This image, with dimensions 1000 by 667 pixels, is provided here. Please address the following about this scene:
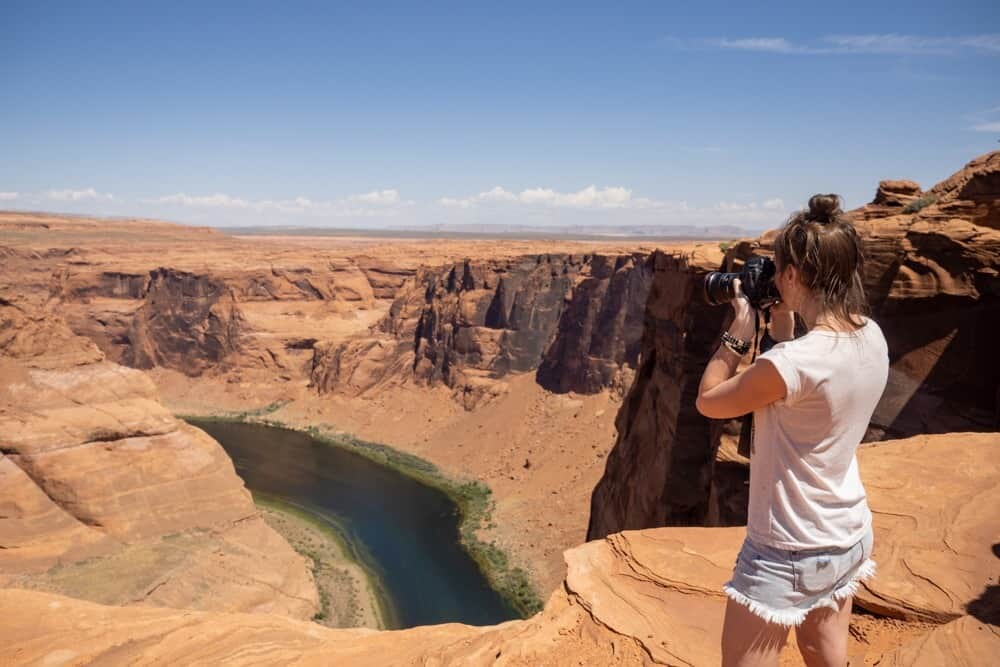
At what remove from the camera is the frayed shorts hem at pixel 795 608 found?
3.01 m

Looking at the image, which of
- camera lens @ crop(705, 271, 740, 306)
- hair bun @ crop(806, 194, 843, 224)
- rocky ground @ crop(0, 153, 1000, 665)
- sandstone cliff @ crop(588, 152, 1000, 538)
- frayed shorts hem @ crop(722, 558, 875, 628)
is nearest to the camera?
hair bun @ crop(806, 194, 843, 224)

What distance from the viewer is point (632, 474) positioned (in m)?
20.9

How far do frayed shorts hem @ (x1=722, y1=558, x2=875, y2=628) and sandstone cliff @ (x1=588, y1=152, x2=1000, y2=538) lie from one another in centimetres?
1088

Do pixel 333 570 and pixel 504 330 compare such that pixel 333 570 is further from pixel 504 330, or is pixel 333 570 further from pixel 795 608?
pixel 795 608

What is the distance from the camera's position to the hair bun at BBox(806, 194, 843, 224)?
289cm

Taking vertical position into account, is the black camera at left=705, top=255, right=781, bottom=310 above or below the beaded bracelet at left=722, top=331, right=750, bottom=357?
above

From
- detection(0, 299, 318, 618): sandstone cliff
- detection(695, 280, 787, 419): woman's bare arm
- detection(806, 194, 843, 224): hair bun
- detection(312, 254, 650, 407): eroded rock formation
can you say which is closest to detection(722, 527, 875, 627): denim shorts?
detection(695, 280, 787, 419): woman's bare arm

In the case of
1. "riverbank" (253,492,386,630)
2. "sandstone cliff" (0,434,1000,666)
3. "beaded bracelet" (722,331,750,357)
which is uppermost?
"beaded bracelet" (722,331,750,357)

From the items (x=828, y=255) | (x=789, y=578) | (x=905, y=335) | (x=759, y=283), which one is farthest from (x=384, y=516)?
(x=828, y=255)

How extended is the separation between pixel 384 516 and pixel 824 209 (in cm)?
3662

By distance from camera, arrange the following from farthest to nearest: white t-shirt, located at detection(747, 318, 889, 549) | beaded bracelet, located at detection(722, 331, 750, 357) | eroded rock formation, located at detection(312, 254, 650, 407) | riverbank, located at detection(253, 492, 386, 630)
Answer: eroded rock formation, located at detection(312, 254, 650, 407), riverbank, located at detection(253, 492, 386, 630), beaded bracelet, located at detection(722, 331, 750, 357), white t-shirt, located at detection(747, 318, 889, 549)

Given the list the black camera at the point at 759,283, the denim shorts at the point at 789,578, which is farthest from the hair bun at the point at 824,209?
the denim shorts at the point at 789,578

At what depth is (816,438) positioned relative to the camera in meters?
2.86

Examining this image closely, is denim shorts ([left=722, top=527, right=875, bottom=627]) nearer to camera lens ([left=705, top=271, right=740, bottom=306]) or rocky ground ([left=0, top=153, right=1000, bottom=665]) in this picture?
camera lens ([left=705, top=271, right=740, bottom=306])
